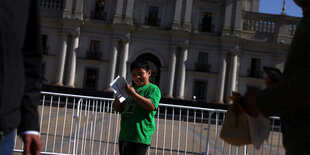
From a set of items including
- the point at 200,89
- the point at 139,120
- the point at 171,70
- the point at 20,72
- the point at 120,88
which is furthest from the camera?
the point at 200,89

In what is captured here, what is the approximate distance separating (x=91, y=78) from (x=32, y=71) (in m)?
31.0

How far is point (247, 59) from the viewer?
1318 inches

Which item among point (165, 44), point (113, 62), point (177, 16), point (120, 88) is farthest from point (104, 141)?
point (177, 16)

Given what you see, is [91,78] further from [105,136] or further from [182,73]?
[105,136]

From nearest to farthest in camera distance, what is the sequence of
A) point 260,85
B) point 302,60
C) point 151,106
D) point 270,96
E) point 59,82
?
point 270,96
point 302,60
point 151,106
point 59,82
point 260,85

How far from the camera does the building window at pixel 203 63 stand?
32875 millimetres

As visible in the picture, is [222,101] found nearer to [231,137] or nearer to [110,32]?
[110,32]

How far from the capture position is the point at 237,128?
1.79m

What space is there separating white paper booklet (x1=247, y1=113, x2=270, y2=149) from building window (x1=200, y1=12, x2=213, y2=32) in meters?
32.5

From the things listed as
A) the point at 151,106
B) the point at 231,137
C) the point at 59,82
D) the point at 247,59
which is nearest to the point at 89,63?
the point at 59,82

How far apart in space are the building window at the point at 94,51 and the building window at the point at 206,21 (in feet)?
34.3

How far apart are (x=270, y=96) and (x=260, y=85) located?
109 feet

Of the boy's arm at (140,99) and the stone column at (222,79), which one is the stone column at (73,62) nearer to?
the stone column at (222,79)

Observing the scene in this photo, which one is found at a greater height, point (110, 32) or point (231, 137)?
point (110, 32)
